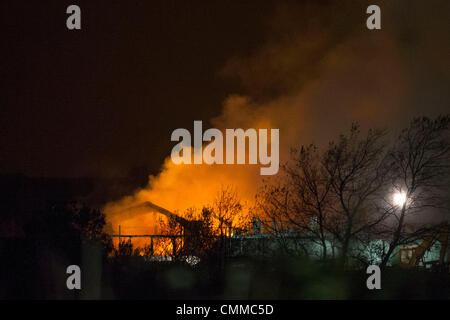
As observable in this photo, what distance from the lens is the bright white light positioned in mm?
14914

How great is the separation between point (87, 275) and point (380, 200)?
7597mm

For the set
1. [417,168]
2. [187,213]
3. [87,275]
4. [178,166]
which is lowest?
[87,275]

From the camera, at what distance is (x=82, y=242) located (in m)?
13.4

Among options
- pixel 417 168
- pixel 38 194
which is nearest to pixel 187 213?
pixel 417 168

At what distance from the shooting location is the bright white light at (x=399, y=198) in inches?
587

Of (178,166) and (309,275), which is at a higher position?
(178,166)

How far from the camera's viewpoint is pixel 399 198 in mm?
14984

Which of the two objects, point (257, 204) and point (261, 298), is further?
point (257, 204)

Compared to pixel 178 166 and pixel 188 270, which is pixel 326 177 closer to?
pixel 188 270
